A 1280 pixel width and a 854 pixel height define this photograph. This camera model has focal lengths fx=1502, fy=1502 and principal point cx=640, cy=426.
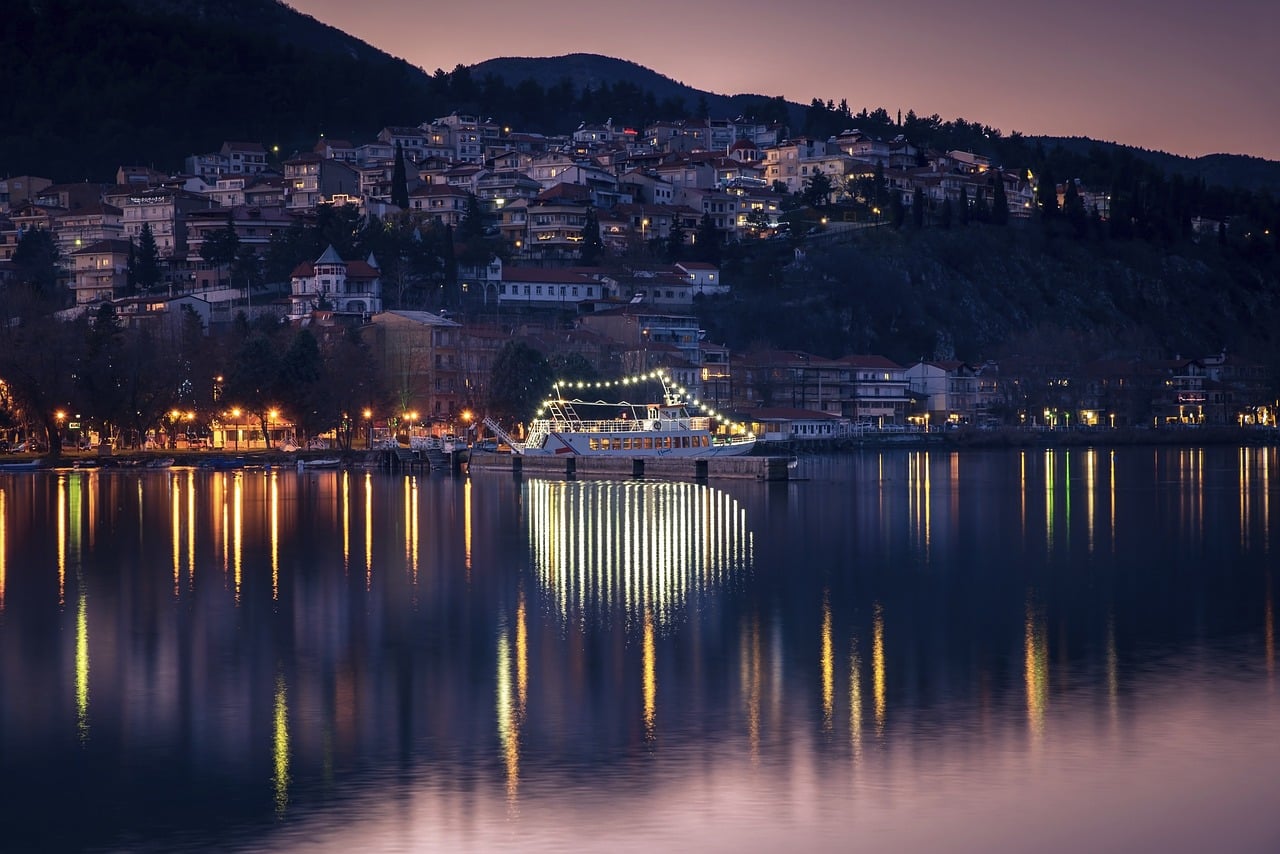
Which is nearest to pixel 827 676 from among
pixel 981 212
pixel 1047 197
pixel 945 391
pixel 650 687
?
pixel 650 687

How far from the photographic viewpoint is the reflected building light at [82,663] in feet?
52.9

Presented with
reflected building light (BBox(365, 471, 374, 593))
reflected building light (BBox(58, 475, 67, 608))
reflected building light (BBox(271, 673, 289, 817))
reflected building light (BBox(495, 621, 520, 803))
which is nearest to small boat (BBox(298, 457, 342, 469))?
reflected building light (BBox(365, 471, 374, 593))

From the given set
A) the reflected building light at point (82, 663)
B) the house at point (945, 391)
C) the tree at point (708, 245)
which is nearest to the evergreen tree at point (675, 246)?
the tree at point (708, 245)

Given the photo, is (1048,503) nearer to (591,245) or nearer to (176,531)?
(176,531)

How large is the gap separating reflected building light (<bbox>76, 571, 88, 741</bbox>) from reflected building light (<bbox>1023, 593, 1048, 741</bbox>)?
9.94m

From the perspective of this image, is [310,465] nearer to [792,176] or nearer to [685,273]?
[685,273]

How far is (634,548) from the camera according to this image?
106 ft

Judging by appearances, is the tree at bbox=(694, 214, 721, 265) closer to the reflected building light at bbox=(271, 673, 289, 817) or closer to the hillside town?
the hillside town

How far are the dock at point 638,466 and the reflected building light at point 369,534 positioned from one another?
7377mm

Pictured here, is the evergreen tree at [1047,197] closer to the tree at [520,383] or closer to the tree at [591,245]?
the tree at [591,245]

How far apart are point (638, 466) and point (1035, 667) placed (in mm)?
39832

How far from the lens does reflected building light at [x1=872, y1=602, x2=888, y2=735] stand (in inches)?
637

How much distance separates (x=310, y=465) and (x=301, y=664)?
152 ft

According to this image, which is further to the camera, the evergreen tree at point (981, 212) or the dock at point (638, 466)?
the evergreen tree at point (981, 212)
